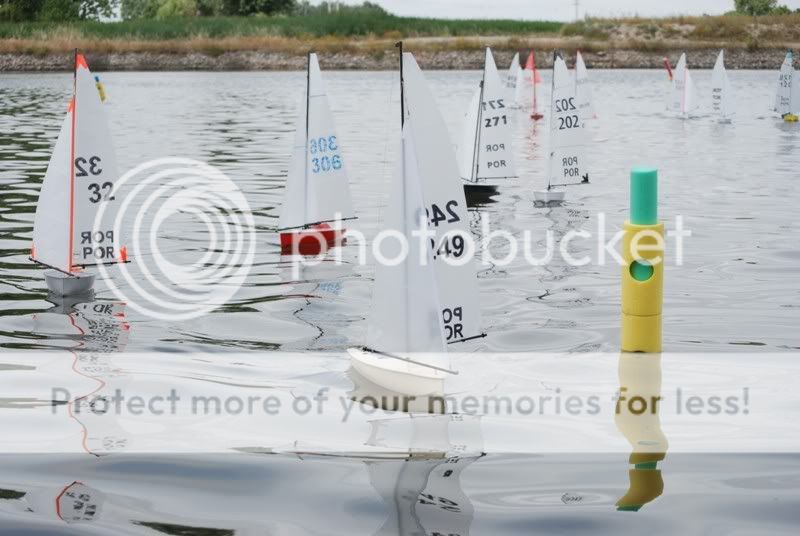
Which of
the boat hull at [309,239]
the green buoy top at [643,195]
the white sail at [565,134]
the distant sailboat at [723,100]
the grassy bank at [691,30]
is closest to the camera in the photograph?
the green buoy top at [643,195]

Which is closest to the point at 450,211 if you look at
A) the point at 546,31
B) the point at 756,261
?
the point at 756,261

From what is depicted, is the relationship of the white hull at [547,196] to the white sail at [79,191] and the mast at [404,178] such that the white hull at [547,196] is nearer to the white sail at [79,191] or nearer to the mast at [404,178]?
the white sail at [79,191]

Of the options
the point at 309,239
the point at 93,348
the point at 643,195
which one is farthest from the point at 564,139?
the point at 643,195

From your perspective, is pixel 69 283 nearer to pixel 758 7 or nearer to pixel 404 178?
pixel 404 178

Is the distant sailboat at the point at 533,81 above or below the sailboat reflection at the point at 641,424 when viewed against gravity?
above

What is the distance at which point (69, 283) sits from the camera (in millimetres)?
16484

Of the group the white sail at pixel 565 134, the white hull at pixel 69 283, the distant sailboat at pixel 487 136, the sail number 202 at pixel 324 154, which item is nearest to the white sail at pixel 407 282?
the white hull at pixel 69 283

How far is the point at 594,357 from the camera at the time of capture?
43.8ft

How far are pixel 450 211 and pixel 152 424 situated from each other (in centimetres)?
332

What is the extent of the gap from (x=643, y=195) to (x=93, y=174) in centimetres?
867

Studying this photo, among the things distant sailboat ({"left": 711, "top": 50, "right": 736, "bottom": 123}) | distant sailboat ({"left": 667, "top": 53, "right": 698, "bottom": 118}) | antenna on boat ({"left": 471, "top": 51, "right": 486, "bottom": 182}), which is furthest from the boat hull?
distant sailboat ({"left": 667, "top": 53, "right": 698, "bottom": 118})

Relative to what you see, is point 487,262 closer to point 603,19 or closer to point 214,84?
point 214,84

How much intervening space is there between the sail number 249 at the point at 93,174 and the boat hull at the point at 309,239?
4764 mm

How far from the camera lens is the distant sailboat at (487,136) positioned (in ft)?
86.7
